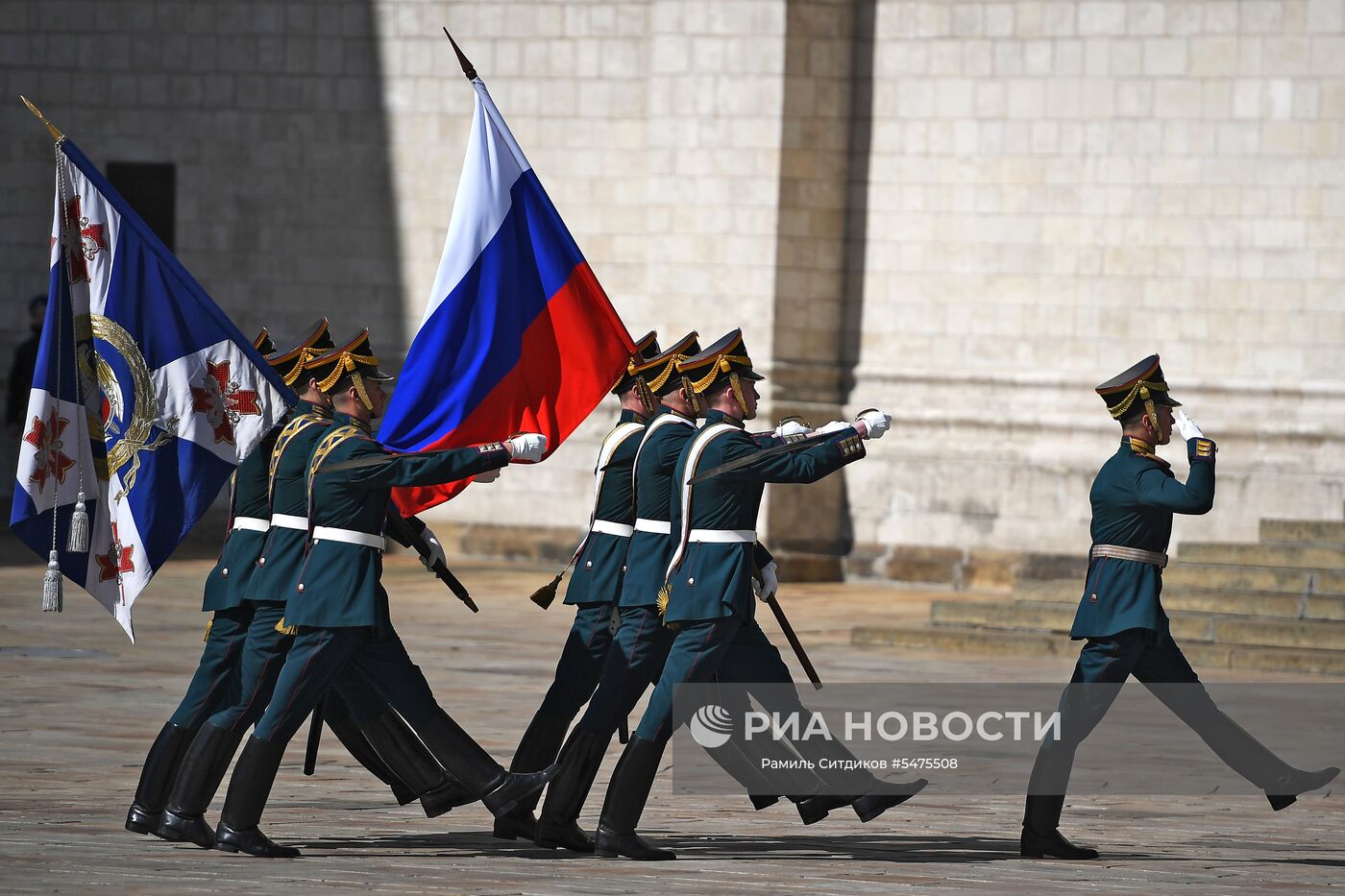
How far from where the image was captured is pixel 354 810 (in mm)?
9000

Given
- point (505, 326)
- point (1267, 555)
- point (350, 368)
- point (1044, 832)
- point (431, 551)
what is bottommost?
point (1044, 832)

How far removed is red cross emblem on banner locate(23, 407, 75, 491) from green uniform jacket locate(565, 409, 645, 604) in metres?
1.74

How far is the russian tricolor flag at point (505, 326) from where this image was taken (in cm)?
911

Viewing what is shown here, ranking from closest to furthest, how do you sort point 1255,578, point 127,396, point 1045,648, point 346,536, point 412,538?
point 346,536 → point 127,396 → point 412,538 → point 1045,648 → point 1255,578

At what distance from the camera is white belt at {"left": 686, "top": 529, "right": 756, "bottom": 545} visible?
8281 mm

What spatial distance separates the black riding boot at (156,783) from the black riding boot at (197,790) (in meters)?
0.14

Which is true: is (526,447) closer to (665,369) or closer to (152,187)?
(665,369)

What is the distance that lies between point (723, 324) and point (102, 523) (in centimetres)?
1009

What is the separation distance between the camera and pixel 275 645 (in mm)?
8070

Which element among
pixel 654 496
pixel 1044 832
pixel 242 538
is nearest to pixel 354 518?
pixel 242 538

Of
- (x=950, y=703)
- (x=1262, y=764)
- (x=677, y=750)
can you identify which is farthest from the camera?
(x=950, y=703)

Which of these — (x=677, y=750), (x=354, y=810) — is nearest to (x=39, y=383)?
(x=354, y=810)

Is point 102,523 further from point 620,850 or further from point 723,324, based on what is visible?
point 723,324

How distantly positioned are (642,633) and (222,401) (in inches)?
63.8
